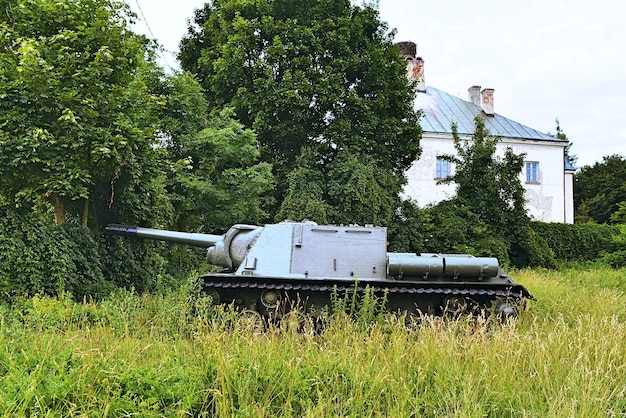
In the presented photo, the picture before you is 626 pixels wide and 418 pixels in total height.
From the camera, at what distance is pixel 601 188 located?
128ft

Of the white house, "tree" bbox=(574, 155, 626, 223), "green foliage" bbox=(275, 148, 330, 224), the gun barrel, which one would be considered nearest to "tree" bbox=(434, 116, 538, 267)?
"green foliage" bbox=(275, 148, 330, 224)

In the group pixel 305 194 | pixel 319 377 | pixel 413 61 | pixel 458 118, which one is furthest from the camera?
pixel 413 61

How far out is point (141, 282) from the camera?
12875mm

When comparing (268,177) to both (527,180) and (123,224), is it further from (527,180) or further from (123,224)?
(527,180)

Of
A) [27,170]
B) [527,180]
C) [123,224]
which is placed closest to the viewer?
[27,170]

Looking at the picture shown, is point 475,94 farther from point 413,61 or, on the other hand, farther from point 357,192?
point 357,192

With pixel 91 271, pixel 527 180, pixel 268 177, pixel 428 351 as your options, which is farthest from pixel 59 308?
pixel 527 180

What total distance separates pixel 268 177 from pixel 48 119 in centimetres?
756

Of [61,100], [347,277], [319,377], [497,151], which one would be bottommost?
[319,377]

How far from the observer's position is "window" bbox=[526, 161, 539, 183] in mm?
31516

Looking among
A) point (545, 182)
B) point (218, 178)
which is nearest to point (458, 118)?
point (545, 182)

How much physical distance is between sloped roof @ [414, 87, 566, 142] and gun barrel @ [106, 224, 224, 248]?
20.7 m

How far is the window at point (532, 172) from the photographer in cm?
3152

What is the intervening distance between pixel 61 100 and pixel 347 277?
5.39 meters
